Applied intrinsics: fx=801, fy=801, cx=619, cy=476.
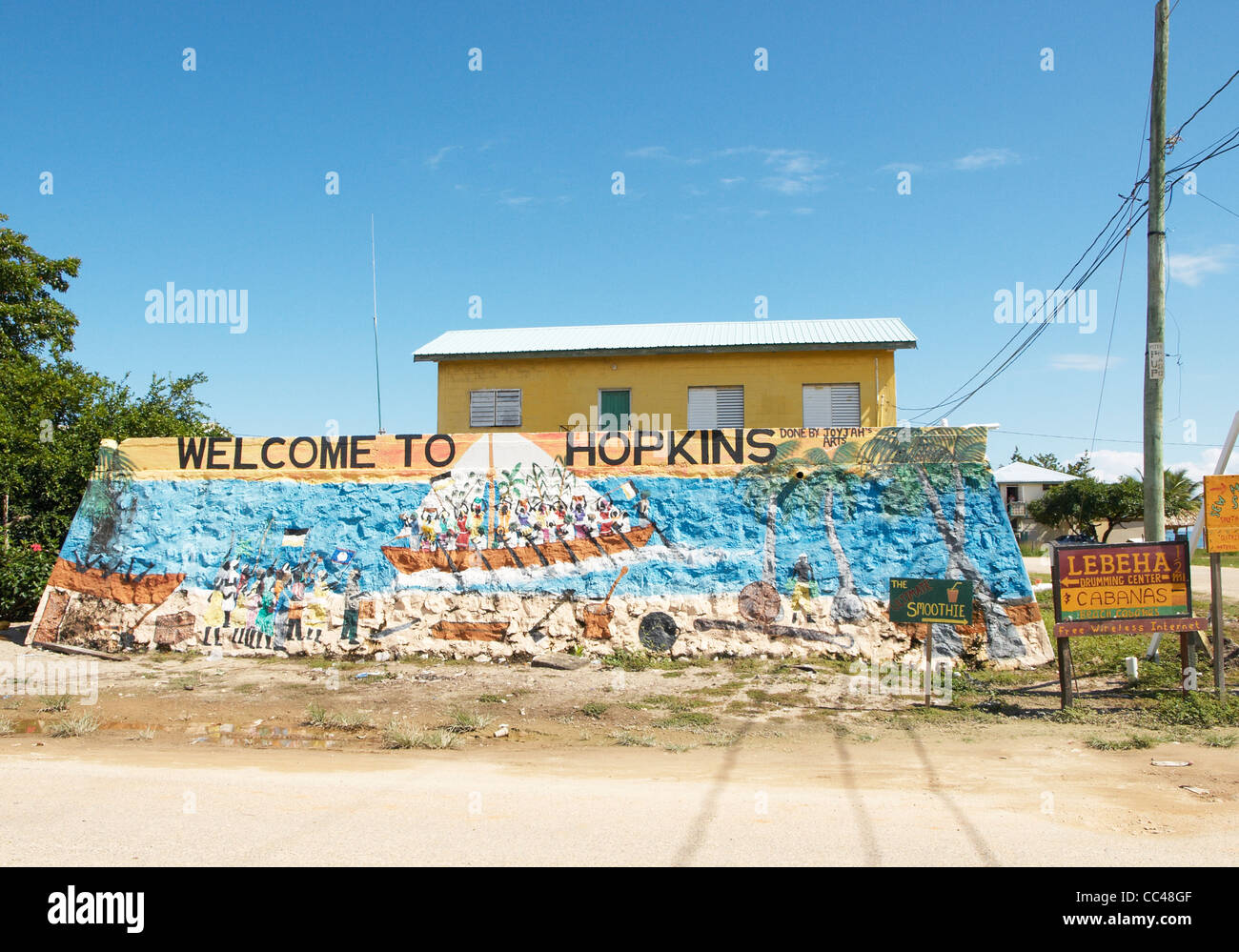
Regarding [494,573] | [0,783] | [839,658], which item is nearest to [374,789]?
[0,783]

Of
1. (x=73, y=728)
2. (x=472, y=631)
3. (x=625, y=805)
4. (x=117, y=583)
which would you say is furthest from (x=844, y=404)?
(x=73, y=728)

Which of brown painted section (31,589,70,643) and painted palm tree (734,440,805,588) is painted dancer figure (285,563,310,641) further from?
painted palm tree (734,440,805,588)

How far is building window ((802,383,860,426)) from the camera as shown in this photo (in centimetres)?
1934

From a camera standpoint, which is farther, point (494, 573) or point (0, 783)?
point (494, 573)

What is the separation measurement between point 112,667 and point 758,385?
14345 millimetres

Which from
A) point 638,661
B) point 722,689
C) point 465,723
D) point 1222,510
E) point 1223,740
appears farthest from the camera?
point 638,661

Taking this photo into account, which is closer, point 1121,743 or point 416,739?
point 1121,743

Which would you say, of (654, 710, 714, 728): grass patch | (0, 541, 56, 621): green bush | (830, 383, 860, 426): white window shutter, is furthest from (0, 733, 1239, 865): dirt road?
(830, 383, 860, 426): white window shutter

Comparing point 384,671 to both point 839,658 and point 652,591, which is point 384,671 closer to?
point 652,591

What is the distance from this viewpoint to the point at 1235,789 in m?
6.41

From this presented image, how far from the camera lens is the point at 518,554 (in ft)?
41.6

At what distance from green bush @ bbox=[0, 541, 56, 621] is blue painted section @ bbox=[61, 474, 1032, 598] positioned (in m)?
1.51

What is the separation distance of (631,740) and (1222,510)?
7283mm

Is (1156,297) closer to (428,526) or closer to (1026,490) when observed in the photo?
(428,526)
